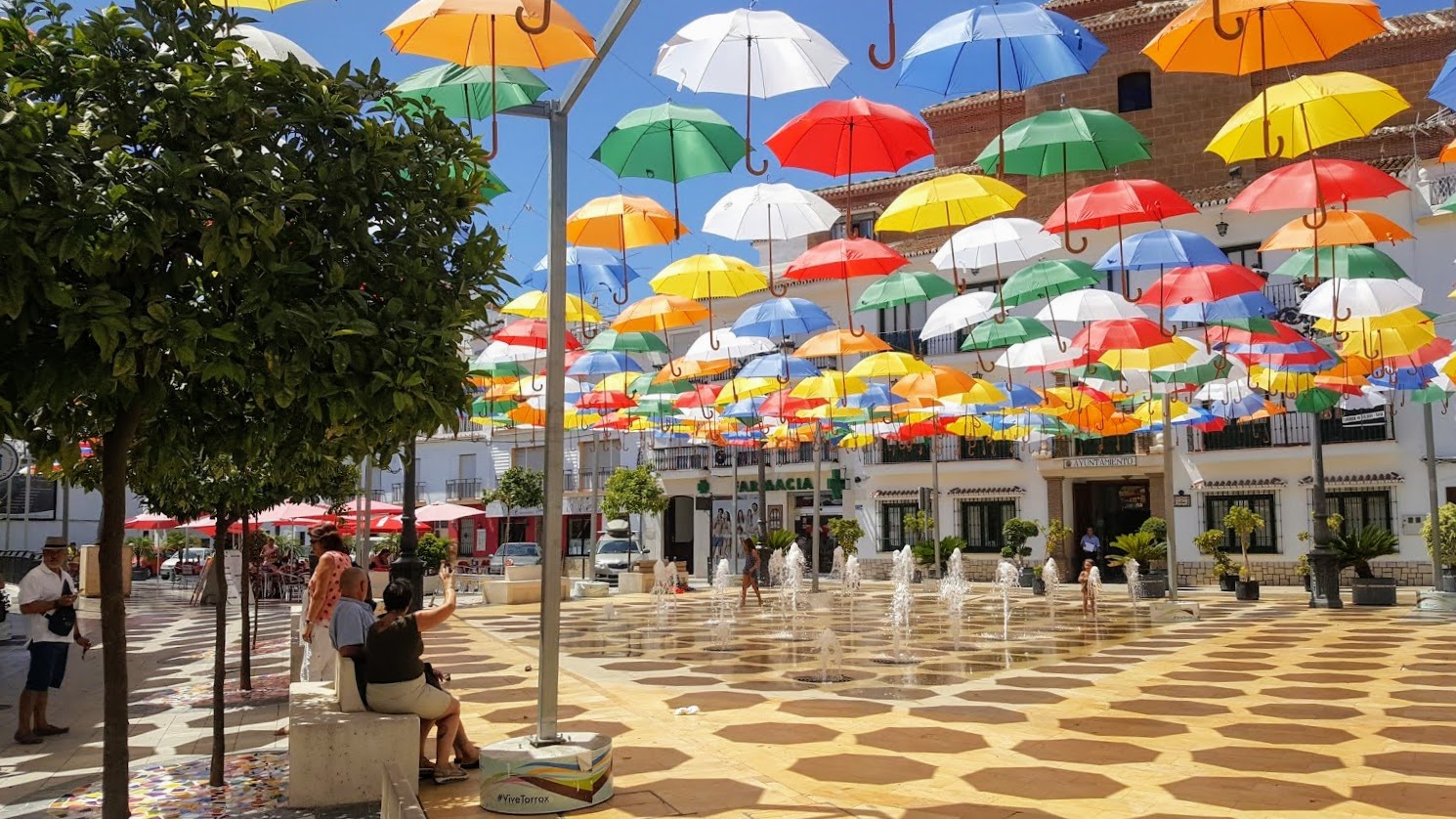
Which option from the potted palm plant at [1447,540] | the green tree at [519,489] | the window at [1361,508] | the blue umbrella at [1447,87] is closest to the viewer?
the blue umbrella at [1447,87]

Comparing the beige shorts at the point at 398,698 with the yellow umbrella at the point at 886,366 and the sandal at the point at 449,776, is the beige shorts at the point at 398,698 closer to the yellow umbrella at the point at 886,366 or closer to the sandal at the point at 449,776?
the sandal at the point at 449,776

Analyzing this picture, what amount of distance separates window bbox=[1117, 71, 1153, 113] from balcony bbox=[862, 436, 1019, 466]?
1092 centimetres

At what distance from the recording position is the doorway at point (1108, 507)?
3331cm

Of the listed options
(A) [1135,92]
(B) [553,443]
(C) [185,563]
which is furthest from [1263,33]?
(C) [185,563]

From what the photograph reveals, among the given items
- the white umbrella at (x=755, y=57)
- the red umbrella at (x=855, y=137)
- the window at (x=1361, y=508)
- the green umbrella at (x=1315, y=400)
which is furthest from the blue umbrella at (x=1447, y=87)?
the window at (x=1361, y=508)

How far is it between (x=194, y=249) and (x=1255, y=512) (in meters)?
31.0

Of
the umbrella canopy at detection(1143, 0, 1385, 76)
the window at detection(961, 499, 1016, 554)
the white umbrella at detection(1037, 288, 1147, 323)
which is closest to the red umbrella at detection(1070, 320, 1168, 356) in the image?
the white umbrella at detection(1037, 288, 1147, 323)

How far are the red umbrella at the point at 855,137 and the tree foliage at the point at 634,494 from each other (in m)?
25.0

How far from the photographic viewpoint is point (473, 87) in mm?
8398

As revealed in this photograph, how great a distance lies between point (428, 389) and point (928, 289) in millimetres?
10701

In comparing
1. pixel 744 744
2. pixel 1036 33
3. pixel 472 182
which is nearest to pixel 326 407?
pixel 472 182

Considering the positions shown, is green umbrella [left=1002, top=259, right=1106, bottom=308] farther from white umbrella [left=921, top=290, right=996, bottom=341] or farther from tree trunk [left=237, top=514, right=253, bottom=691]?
tree trunk [left=237, top=514, right=253, bottom=691]

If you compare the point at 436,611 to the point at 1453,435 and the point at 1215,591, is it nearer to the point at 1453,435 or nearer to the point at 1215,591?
the point at 1215,591

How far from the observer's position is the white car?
119 ft
